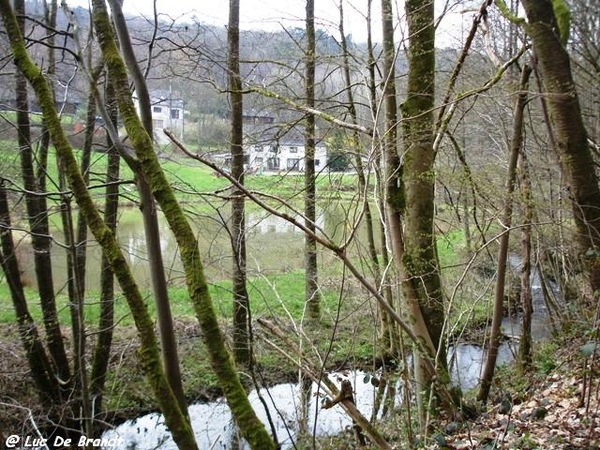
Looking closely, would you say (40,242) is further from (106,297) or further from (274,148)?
(274,148)

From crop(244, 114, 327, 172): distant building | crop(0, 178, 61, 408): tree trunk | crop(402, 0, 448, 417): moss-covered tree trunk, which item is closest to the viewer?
crop(402, 0, 448, 417): moss-covered tree trunk

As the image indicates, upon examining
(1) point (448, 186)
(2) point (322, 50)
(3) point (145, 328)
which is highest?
(2) point (322, 50)

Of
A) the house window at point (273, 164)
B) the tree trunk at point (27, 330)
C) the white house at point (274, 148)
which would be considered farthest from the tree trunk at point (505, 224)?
the tree trunk at point (27, 330)

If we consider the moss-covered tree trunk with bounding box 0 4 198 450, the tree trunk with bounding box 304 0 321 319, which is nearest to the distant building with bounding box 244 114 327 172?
the tree trunk with bounding box 304 0 321 319

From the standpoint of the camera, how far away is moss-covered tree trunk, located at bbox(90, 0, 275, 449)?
2221 mm

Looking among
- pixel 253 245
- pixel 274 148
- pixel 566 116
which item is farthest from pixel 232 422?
pixel 566 116

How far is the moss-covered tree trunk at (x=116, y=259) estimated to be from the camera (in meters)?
2.19

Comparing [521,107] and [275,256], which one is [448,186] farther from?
Result: [275,256]

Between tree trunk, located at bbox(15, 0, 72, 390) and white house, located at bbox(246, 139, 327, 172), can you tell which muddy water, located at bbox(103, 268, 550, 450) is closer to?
tree trunk, located at bbox(15, 0, 72, 390)

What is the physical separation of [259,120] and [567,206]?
4.31 metres

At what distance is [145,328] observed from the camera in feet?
7.38

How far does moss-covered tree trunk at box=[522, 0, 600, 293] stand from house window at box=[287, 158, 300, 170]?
11.7ft

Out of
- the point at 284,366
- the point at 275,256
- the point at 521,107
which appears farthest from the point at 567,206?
the point at 275,256
